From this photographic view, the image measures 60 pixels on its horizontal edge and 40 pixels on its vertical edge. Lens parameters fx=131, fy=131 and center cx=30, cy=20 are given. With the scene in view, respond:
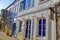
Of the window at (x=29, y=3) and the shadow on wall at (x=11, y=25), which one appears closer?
the window at (x=29, y=3)

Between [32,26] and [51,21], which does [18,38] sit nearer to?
[32,26]

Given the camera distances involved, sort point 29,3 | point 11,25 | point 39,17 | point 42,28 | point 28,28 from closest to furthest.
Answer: point 42,28 → point 39,17 → point 28,28 → point 29,3 → point 11,25

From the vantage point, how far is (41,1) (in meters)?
15.3

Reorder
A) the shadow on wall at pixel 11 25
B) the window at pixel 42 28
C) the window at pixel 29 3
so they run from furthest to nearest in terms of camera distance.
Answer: the shadow on wall at pixel 11 25 → the window at pixel 29 3 → the window at pixel 42 28

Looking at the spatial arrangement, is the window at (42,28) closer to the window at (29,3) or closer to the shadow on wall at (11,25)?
the window at (29,3)

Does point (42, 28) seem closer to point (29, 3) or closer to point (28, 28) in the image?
point (28, 28)

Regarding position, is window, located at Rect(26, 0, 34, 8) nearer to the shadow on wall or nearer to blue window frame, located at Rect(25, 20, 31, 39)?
blue window frame, located at Rect(25, 20, 31, 39)

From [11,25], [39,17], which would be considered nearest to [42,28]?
[39,17]

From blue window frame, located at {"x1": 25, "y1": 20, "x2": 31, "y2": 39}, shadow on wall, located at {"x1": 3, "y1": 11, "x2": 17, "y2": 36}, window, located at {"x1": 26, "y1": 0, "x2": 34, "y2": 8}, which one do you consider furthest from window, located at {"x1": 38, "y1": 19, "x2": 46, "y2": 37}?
shadow on wall, located at {"x1": 3, "y1": 11, "x2": 17, "y2": 36}

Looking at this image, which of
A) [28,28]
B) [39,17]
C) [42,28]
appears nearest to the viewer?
[42,28]

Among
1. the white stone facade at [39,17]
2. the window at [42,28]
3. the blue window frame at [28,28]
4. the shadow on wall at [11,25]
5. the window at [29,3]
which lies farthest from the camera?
the shadow on wall at [11,25]

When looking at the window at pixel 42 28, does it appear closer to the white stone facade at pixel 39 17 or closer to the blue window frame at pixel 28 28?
the white stone facade at pixel 39 17

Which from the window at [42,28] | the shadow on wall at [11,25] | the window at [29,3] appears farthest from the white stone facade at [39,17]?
the shadow on wall at [11,25]

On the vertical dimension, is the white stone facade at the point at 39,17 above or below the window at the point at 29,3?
below
